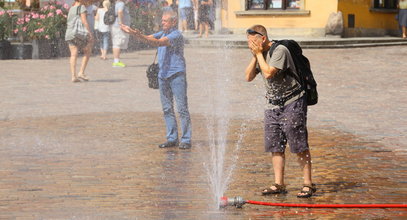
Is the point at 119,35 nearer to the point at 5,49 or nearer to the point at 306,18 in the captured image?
the point at 5,49

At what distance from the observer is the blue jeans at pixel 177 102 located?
9.32m

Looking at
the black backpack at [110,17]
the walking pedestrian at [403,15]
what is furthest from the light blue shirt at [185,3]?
the black backpack at [110,17]

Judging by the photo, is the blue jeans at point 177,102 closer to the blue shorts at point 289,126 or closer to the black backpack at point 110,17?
the blue shorts at point 289,126

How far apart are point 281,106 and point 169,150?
2575 mm

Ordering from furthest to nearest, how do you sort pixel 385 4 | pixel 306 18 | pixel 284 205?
pixel 385 4 < pixel 306 18 < pixel 284 205

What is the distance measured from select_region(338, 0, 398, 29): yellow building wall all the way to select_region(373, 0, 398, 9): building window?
0.28m

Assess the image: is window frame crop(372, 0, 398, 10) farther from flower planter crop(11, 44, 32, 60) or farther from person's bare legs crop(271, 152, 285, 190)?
person's bare legs crop(271, 152, 285, 190)

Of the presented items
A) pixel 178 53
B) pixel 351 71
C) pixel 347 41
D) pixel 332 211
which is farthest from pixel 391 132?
pixel 347 41

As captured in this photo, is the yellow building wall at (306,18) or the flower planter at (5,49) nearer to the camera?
the flower planter at (5,49)

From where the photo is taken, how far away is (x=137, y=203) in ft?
22.2

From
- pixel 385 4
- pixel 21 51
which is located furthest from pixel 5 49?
pixel 385 4

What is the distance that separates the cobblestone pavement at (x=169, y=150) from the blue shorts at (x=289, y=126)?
0.44 meters

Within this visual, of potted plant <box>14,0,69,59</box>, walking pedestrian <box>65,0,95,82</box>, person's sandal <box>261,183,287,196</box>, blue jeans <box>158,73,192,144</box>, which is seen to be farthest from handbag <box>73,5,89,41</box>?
person's sandal <box>261,183,287,196</box>

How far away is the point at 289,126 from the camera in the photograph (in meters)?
7.03
